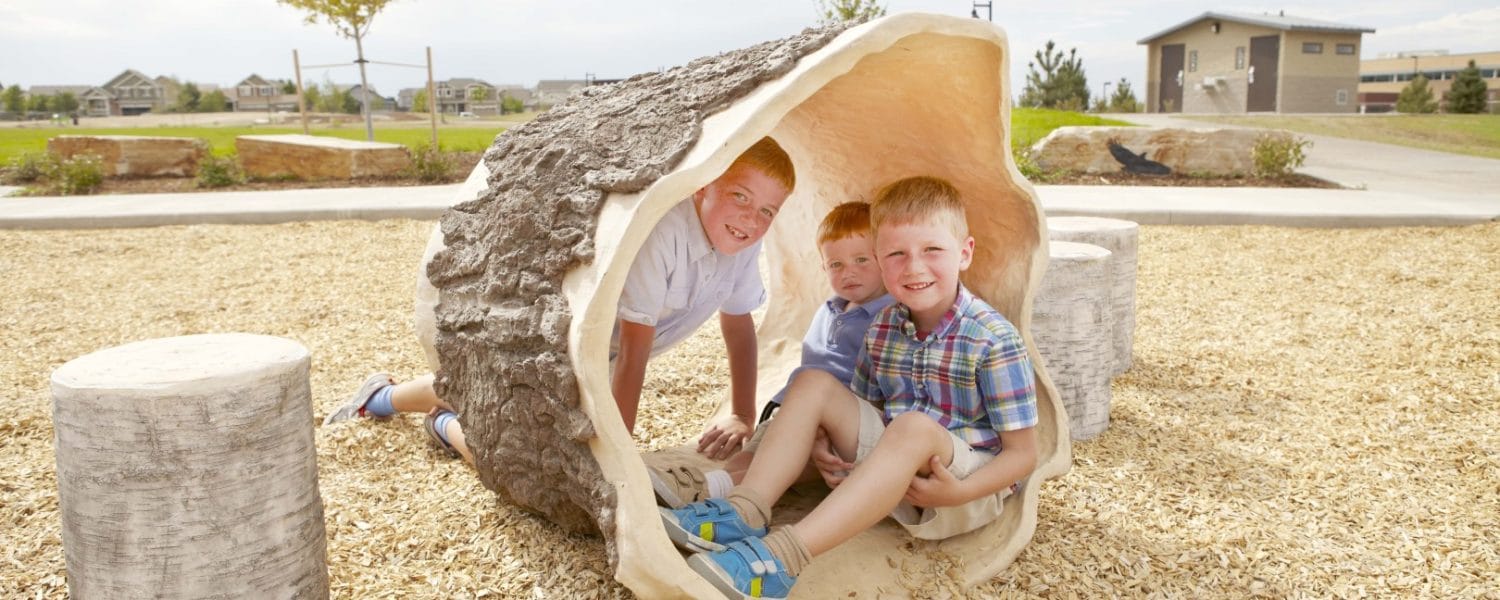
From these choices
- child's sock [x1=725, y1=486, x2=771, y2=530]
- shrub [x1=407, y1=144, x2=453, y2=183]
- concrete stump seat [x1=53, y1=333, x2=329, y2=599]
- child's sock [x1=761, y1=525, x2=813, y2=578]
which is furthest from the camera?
shrub [x1=407, y1=144, x2=453, y2=183]

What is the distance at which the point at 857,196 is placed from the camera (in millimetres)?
3434

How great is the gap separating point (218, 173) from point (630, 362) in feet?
35.9

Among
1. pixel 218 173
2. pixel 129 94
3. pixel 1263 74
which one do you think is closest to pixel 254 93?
pixel 129 94

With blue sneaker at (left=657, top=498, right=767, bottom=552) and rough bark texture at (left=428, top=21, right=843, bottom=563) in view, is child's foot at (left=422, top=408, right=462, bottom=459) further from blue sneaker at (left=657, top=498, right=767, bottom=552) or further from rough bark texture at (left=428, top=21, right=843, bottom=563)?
blue sneaker at (left=657, top=498, right=767, bottom=552)

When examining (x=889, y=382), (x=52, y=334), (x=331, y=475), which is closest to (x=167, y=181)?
(x=52, y=334)

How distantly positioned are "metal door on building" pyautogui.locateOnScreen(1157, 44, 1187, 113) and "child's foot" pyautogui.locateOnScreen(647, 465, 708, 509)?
3843 centimetres

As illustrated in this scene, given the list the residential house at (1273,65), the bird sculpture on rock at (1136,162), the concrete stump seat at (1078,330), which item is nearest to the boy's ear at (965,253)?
the concrete stump seat at (1078,330)

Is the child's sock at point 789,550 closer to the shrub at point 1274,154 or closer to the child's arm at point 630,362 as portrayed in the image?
the child's arm at point 630,362

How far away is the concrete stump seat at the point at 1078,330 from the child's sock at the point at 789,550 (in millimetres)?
1593

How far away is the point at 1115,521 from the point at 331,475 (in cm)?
241

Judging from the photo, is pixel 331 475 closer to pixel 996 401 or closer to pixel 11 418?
pixel 11 418

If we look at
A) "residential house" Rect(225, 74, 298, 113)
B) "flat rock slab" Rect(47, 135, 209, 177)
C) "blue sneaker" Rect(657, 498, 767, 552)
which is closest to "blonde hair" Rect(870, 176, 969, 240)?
"blue sneaker" Rect(657, 498, 767, 552)

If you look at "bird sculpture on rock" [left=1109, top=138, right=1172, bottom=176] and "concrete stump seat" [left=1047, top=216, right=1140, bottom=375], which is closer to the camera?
"concrete stump seat" [left=1047, top=216, right=1140, bottom=375]

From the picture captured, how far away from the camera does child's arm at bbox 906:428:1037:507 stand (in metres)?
2.34
